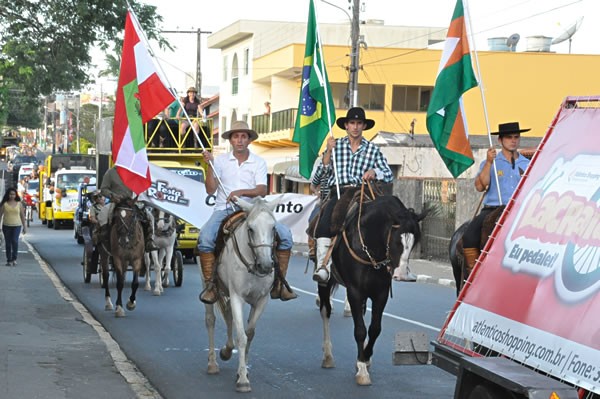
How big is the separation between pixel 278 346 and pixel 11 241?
52.0ft

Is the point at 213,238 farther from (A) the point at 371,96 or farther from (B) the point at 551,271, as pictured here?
(A) the point at 371,96

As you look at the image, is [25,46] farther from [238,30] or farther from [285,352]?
[238,30]

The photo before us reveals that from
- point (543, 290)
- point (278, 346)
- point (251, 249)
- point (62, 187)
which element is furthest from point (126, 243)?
point (62, 187)

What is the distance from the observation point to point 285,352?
12.7m

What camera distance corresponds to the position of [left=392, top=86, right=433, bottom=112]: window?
5731cm

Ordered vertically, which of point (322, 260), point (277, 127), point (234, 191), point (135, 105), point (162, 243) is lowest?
point (162, 243)

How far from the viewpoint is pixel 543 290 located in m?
6.59

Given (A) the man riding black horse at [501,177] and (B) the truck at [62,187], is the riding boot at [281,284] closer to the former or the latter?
(A) the man riding black horse at [501,177]

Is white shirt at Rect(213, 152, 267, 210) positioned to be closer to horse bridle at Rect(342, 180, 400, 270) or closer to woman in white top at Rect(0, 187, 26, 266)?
horse bridle at Rect(342, 180, 400, 270)

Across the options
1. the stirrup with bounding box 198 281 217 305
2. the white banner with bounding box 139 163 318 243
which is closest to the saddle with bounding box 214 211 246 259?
the stirrup with bounding box 198 281 217 305

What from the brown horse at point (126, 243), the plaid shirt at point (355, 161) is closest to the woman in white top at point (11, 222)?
the brown horse at point (126, 243)

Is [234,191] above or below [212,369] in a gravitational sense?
above

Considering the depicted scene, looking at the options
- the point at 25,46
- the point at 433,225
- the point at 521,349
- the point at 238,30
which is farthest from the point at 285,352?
the point at 238,30

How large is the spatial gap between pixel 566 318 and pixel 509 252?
1.15 metres
